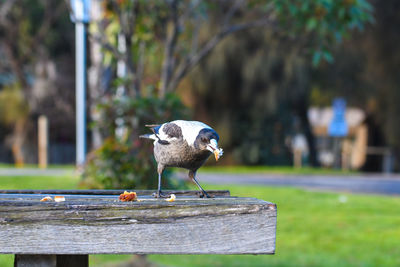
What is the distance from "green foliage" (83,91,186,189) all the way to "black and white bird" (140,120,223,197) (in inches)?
86.5

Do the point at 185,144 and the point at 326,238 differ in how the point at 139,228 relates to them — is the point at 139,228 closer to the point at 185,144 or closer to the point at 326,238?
the point at 185,144

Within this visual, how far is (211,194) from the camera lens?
2295mm

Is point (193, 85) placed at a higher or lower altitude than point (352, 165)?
higher

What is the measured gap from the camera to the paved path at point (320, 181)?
13070mm

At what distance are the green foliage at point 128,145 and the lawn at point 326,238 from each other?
82 centimetres

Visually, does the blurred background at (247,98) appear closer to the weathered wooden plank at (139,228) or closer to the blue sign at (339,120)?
the blue sign at (339,120)

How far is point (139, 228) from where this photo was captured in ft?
5.49

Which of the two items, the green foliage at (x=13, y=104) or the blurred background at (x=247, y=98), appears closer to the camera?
the blurred background at (x=247, y=98)

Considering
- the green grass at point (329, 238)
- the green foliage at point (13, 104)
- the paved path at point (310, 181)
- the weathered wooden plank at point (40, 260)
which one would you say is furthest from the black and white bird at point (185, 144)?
the green foliage at point (13, 104)

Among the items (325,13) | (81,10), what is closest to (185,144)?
(325,13)

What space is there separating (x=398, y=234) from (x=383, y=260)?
1.31 metres

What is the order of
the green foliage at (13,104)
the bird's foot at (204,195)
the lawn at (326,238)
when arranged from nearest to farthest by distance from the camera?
the bird's foot at (204,195), the lawn at (326,238), the green foliage at (13,104)

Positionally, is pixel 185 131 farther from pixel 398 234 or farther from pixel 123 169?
pixel 398 234

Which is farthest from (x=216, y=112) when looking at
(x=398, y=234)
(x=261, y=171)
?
(x=398, y=234)
